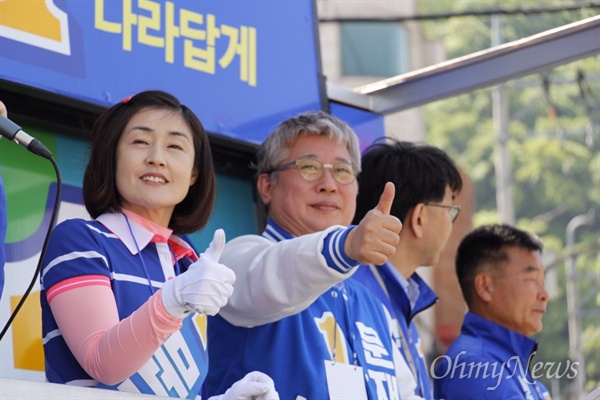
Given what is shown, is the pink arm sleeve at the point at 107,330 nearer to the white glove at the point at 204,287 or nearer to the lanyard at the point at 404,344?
the white glove at the point at 204,287

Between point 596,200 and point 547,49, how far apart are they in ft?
71.1

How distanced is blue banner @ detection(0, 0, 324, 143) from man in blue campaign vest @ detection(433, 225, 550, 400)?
912 millimetres

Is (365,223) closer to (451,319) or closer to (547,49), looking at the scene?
(547,49)

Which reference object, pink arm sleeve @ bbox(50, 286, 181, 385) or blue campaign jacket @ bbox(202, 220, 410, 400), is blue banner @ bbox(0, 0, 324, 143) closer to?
blue campaign jacket @ bbox(202, 220, 410, 400)

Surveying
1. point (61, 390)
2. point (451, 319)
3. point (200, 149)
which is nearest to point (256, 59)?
point (200, 149)

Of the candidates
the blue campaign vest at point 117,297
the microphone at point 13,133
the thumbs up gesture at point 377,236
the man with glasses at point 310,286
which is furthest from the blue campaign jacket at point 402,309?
the microphone at point 13,133

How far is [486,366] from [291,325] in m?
1.13

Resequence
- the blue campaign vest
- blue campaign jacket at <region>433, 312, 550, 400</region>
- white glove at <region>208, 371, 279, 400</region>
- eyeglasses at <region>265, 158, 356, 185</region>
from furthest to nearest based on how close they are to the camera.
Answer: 1. blue campaign jacket at <region>433, 312, 550, 400</region>
2. eyeglasses at <region>265, 158, 356, 185</region>
3. the blue campaign vest
4. white glove at <region>208, 371, 279, 400</region>

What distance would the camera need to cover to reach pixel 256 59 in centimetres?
448

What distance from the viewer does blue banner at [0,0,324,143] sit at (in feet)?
Answer: 12.0

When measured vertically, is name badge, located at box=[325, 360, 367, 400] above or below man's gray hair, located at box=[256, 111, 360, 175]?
below

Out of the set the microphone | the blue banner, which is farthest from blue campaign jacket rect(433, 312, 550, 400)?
the microphone

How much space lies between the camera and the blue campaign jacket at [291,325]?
3268 mm

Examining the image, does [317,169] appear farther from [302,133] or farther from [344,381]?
[344,381]
